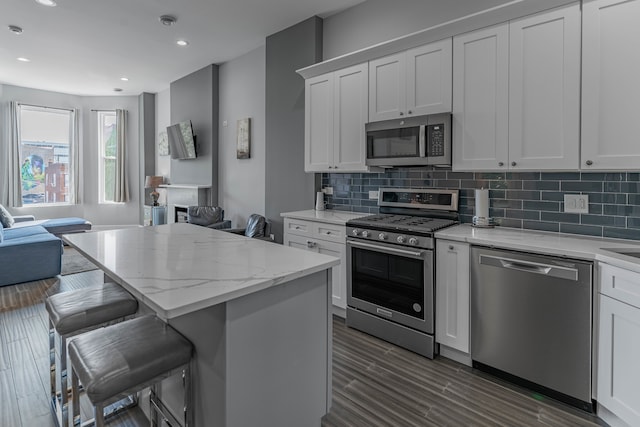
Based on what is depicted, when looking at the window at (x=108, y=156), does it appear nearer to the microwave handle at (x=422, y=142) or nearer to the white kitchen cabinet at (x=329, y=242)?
the white kitchen cabinet at (x=329, y=242)

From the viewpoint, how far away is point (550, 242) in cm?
218

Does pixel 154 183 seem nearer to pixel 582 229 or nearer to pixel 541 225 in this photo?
pixel 541 225

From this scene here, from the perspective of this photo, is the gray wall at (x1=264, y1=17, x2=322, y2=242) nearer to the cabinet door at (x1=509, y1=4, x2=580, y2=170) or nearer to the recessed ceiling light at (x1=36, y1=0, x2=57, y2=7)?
the cabinet door at (x1=509, y1=4, x2=580, y2=170)

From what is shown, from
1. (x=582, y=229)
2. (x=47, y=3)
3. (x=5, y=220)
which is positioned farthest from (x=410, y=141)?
(x=5, y=220)

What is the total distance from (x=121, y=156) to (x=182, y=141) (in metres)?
2.59

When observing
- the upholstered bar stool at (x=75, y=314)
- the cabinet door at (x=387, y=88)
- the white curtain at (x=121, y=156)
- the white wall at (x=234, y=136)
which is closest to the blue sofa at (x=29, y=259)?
the white wall at (x=234, y=136)

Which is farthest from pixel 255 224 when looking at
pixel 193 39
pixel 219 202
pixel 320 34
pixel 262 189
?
pixel 193 39

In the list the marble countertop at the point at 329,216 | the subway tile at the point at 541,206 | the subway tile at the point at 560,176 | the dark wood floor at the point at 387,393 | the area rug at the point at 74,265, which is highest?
the subway tile at the point at 560,176

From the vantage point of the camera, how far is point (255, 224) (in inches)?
171

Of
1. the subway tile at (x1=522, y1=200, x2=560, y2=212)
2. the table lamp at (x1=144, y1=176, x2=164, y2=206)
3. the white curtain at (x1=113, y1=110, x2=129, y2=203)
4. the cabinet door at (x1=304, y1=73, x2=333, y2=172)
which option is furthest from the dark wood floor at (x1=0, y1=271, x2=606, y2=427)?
the white curtain at (x1=113, y1=110, x2=129, y2=203)

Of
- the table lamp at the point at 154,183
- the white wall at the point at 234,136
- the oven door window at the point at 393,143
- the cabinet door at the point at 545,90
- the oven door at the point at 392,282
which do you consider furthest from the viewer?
the table lamp at the point at 154,183

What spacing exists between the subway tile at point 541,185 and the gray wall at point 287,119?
6.91ft

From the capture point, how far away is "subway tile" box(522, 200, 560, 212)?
2.51 m

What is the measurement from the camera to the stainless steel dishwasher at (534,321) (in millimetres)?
1971
